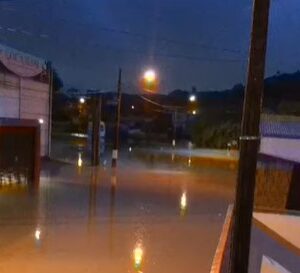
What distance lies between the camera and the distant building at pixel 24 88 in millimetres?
30531

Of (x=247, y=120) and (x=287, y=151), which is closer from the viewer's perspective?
(x=247, y=120)

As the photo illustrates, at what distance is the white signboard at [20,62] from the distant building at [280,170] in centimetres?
1501

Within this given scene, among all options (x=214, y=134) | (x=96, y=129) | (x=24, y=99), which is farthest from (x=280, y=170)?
(x=214, y=134)

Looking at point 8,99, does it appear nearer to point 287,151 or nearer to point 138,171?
point 138,171

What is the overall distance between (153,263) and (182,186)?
51.3 ft

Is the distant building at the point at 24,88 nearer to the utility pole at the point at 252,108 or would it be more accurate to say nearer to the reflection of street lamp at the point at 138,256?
the reflection of street lamp at the point at 138,256

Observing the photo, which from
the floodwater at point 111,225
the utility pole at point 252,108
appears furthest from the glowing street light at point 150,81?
the utility pole at point 252,108

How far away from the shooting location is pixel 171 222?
17.5 metres

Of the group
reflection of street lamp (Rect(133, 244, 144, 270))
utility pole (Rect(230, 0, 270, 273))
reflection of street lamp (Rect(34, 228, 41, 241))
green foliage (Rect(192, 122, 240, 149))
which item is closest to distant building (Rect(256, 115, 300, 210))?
reflection of street lamp (Rect(133, 244, 144, 270))

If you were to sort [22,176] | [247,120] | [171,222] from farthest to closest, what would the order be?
[22,176], [171,222], [247,120]

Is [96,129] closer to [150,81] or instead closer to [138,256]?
[150,81]

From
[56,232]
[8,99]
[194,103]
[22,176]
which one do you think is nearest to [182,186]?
[22,176]

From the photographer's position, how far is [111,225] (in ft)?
54.1

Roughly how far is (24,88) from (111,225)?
18.6 m
